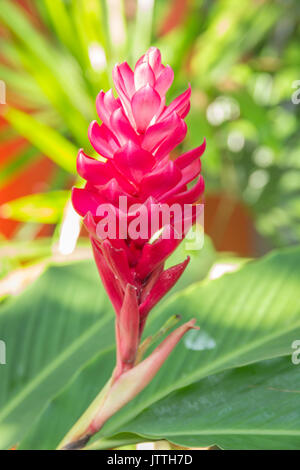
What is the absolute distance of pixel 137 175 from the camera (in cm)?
25

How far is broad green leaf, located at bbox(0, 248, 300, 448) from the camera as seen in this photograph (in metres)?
0.41

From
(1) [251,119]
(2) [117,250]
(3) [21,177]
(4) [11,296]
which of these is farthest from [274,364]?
(3) [21,177]

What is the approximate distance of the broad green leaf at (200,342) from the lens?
1.33ft

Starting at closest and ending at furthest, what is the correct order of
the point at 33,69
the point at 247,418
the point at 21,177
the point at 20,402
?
the point at 247,418, the point at 20,402, the point at 33,69, the point at 21,177

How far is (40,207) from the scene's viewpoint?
1.12m

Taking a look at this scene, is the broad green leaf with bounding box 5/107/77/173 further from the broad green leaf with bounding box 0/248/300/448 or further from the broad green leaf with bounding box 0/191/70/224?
the broad green leaf with bounding box 0/248/300/448

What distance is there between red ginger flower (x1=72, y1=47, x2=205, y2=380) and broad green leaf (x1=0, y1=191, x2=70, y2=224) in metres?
0.86

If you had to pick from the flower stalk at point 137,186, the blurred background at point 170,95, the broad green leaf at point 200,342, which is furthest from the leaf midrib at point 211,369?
the blurred background at point 170,95

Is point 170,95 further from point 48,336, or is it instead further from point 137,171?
point 137,171

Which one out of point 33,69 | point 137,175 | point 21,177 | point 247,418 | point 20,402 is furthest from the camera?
point 21,177

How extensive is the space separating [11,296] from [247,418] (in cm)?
29

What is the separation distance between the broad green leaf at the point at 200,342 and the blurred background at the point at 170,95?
265 mm
